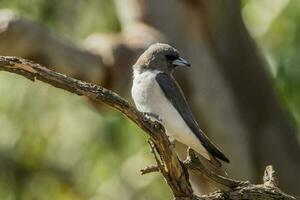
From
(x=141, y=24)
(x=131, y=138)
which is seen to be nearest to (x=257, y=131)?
(x=141, y=24)

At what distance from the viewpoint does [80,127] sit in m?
13.7

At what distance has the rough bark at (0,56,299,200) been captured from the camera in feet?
14.6

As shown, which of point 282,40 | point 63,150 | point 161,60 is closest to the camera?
point 161,60

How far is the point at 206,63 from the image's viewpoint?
10.5 metres

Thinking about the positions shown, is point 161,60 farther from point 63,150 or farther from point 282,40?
point 63,150

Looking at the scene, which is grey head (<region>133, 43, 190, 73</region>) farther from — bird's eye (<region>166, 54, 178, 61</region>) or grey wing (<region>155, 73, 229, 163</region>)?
grey wing (<region>155, 73, 229, 163</region>)

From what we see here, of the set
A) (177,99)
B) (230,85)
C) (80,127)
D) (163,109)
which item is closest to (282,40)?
(80,127)

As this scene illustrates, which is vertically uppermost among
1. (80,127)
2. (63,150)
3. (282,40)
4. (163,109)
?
(282,40)

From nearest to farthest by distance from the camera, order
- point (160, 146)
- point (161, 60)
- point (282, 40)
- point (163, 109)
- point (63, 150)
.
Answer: point (160, 146) → point (163, 109) → point (161, 60) → point (282, 40) → point (63, 150)

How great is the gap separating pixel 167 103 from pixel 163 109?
0.07 m

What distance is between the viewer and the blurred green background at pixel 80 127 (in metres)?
12.5

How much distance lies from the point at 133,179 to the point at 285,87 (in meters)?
2.00

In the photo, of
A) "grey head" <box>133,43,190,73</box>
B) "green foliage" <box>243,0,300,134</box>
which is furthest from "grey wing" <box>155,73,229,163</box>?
"green foliage" <box>243,0,300,134</box>

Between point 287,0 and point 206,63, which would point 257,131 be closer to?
point 206,63
